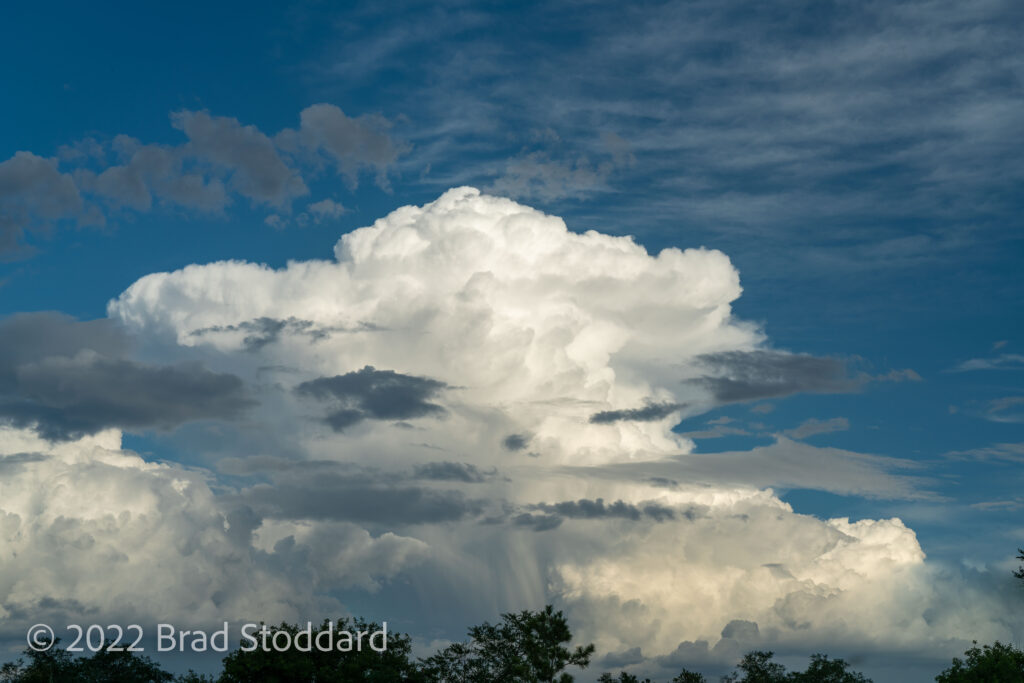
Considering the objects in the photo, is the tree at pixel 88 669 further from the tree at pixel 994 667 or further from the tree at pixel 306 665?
the tree at pixel 994 667

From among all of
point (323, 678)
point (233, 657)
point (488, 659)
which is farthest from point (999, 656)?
point (233, 657)

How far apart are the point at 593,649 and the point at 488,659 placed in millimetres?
12604

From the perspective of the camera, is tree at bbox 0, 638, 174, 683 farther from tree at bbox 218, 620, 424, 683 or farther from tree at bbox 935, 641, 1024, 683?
tree at bbox 935, 641, 1024, 683

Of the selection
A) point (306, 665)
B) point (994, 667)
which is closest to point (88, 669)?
point (306, 665)

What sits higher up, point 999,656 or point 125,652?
point 125,652

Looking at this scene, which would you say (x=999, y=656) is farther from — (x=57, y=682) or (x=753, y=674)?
(x=57, y=682)

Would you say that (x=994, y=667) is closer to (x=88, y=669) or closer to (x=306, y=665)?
(x=306, y=665)

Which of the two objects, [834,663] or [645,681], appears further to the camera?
[834,663]

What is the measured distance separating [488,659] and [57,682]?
45235 millimetres

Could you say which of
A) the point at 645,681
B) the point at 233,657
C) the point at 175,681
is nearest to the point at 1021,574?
the point at 645,681

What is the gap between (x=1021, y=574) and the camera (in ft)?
236

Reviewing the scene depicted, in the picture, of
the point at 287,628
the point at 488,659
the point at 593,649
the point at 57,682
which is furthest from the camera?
the point at 57,682

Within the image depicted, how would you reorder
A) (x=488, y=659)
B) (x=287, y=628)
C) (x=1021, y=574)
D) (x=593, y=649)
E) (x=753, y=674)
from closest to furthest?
(x=1021, y=574)
(x=287, y=628)
(x=593, y=649)
(x=488, y=659)
(x=753, y=674)

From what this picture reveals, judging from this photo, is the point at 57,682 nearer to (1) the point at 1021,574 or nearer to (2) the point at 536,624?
(2) the point at 536,624
